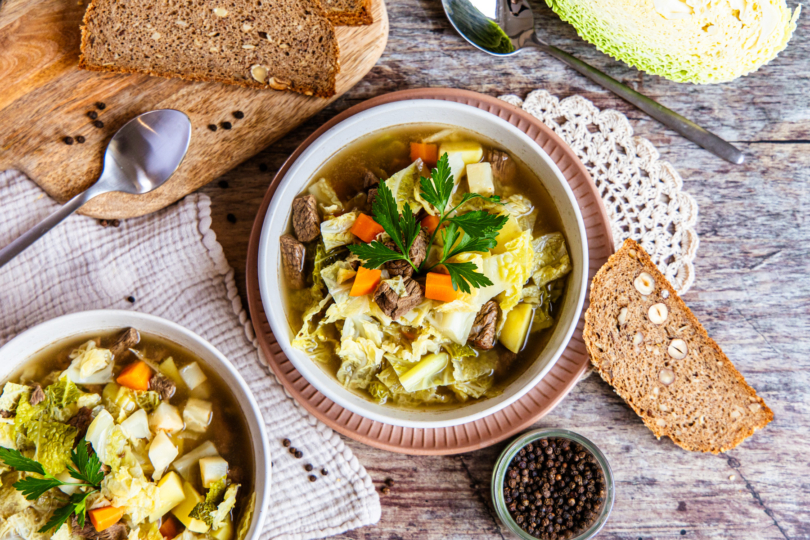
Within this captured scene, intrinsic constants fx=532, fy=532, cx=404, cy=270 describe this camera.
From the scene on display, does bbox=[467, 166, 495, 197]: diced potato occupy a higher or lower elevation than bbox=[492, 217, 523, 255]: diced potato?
higher

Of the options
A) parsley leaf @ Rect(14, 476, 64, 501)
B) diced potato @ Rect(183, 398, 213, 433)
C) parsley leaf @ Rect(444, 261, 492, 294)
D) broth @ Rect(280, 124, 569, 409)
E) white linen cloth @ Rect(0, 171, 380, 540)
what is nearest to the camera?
parsley leaf @ Rect(14, 476, 64, 501)

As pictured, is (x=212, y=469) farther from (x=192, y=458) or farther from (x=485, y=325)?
(x=485, y=325)

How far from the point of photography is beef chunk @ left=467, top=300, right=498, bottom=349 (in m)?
2.43

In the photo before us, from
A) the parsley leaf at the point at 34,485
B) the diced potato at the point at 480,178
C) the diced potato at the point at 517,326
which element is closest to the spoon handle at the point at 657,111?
the diced potato at the point at 480,178

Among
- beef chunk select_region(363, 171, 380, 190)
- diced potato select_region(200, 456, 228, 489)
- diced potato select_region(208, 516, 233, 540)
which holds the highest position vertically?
beef chunk select_region(363, 171, 380, 190)

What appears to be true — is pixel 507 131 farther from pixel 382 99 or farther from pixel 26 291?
pixel 26 291

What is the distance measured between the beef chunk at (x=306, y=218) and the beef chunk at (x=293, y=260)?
5 cm

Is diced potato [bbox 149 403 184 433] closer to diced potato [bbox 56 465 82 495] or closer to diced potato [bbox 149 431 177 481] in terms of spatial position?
diced potato [bbox 149 431 177 481]

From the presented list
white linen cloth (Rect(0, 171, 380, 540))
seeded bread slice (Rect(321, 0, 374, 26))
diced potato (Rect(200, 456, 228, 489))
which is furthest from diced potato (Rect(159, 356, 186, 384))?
seeded bread slice (Rect(321, 0, 374, 26))

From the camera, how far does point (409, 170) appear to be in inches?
97.9

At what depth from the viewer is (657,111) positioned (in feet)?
8.80

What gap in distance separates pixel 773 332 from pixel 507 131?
180 cm

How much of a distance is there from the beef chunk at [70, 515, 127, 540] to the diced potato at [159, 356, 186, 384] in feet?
2.02

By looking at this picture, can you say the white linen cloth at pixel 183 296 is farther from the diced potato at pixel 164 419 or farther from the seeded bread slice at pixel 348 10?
the seeded bread slice at pixel 348 10
